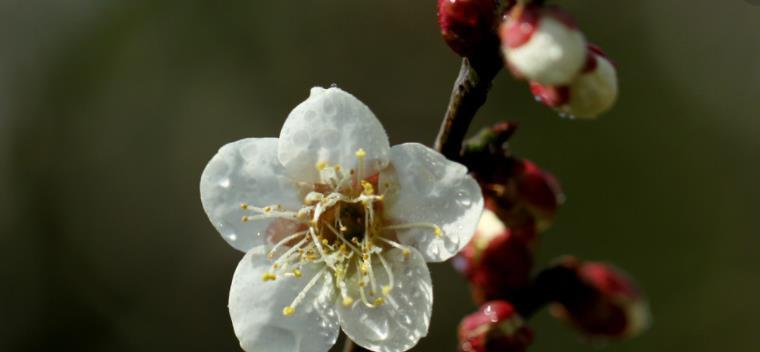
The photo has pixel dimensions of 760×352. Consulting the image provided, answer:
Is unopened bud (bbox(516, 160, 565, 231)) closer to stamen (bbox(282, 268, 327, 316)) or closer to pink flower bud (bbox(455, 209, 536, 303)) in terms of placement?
pink flower bud (bbox(455, 209, 536, 303))

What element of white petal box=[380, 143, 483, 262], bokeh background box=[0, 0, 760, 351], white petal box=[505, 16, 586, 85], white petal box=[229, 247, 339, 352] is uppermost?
white petal box=[505, 16, 586, 85]

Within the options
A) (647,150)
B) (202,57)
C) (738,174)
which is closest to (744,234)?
(738,174)

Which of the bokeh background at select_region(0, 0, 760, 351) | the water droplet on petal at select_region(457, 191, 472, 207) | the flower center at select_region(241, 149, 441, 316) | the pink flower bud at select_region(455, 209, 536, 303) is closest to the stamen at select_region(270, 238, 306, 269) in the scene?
the flower center at select_region(241, 149, 441, 316)

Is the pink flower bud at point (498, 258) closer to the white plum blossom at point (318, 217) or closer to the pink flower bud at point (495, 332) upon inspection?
the pink flower bud at point (495, 332)

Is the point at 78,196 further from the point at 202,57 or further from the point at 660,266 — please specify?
the point at 660,266

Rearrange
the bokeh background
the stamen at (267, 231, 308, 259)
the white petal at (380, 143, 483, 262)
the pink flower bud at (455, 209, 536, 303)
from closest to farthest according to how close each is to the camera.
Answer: the white petal at (380, 143, 483, 262), the stamen at (267, 231, 308, 259), the pink flower bud at (455, 209, 536, 303), the bokeh background

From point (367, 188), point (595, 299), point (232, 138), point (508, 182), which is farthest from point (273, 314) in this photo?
point (232, 138)
